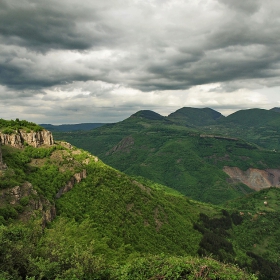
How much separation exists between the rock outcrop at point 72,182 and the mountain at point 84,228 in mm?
253

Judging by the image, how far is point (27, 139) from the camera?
66.6 meters

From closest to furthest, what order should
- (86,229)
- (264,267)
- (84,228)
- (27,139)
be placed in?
1. (86,229)
2. (84,228)
3. (27,139)
4. (264,267)

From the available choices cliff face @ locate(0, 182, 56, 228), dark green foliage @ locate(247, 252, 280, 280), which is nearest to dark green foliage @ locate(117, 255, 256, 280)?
cliff face @ locate(0, 182, 56, 228)

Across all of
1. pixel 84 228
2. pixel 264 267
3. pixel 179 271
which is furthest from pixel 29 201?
pixel 264 267

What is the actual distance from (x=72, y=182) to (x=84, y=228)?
54.2ft

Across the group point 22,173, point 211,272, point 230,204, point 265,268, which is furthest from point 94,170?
point 230,204

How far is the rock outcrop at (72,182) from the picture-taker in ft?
187

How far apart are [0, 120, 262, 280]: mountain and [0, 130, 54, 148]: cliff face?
616mm

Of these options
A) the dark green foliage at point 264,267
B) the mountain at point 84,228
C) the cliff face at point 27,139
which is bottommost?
the dark green foliage at point 264,267

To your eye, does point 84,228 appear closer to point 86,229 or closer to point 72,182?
point 86,229

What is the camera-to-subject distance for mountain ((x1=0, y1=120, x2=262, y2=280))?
25.0m

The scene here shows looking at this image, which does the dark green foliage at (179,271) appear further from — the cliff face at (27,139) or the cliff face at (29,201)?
the cliff face at (27,139)

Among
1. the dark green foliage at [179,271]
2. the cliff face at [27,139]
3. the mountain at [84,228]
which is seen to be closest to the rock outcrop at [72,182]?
the mountain at [84,228]

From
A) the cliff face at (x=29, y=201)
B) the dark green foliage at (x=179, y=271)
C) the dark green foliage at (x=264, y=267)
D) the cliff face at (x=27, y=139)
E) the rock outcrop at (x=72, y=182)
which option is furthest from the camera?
the dark green foliage at (x=264, y=267)
